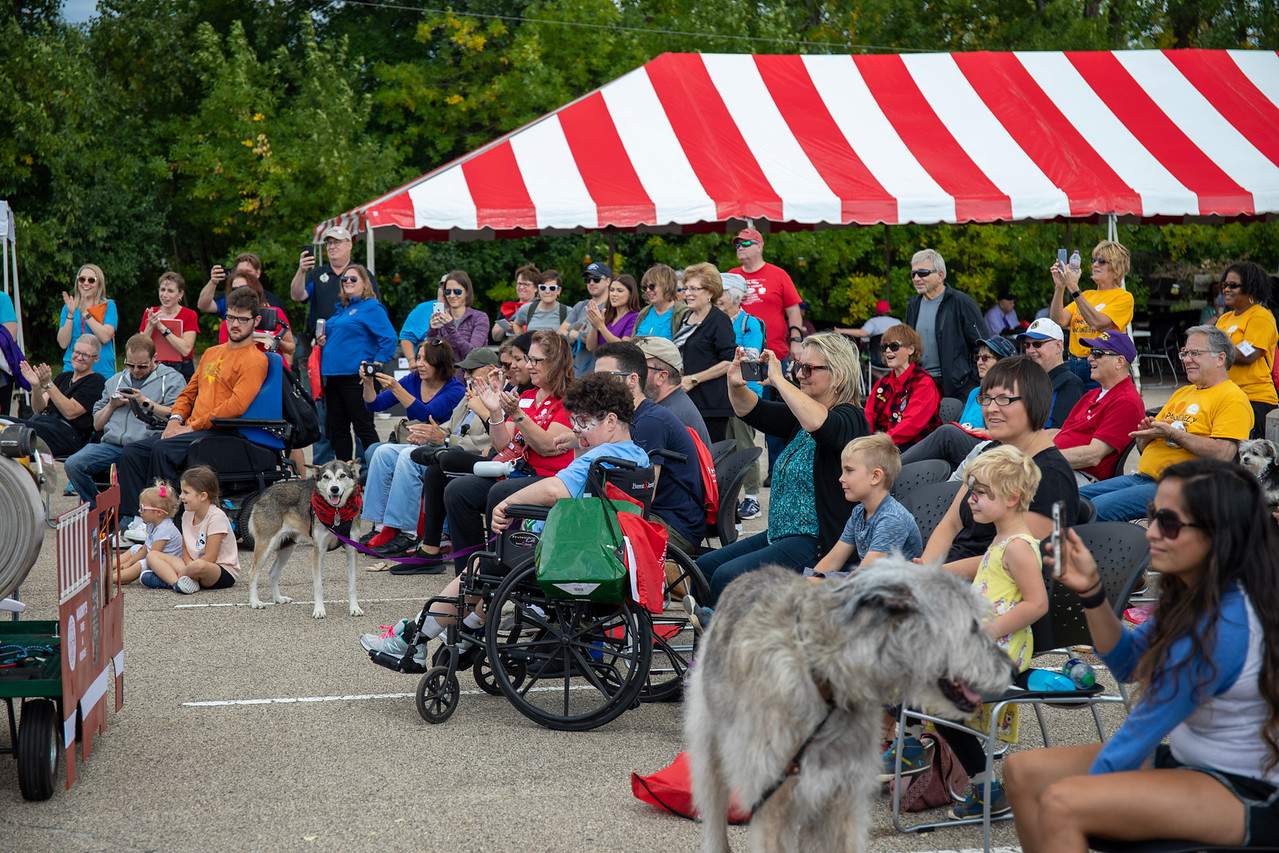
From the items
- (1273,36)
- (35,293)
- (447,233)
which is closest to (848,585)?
(447,233)

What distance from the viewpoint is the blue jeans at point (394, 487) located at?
777 centimetres

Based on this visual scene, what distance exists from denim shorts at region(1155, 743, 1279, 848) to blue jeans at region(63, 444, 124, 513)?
8263mm

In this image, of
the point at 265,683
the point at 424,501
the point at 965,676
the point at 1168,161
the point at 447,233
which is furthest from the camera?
the point at 447,233

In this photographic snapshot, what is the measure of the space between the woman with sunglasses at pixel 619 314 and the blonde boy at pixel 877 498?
4927 millimetres

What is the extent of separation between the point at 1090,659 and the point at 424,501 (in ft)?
13.4

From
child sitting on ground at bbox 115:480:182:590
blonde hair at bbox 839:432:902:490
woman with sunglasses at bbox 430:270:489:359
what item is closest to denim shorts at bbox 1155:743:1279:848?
blonde hair at bbox 839:432:902:490

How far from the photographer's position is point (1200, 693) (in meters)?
2.35

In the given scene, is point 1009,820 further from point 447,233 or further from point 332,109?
point 332,109

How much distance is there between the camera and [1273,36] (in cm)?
2352

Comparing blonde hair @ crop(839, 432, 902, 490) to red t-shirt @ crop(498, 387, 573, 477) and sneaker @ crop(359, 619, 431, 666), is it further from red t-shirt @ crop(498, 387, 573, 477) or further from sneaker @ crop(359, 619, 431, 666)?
sneaker @ crop(359, 619, 431, 666)

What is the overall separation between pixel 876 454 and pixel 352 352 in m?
→ 6.26

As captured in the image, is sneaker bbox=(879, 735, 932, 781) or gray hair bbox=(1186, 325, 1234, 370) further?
gray hair bbox=(1186, 325, 1234, 370)

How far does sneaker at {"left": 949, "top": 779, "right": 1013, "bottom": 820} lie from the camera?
365 cm

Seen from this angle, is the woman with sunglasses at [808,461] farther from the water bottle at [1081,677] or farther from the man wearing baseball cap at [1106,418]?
the man wearing baseball cap at [1106,418]
